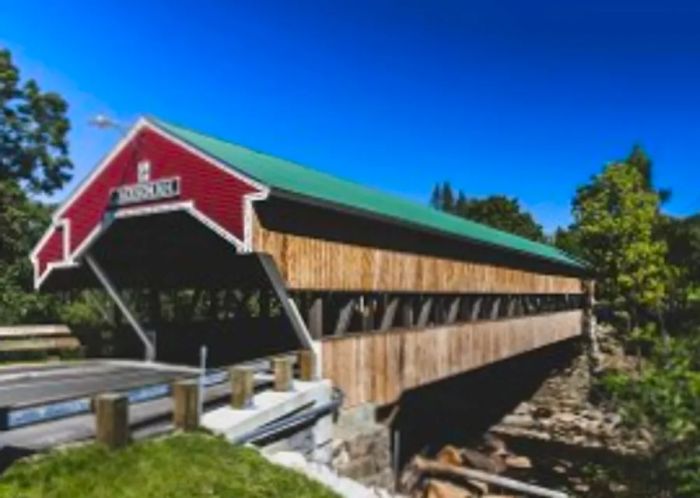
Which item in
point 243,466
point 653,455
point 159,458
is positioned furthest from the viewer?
point 653,455

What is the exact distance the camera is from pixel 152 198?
18.1 metres

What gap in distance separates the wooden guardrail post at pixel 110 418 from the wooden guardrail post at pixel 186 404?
1.27m

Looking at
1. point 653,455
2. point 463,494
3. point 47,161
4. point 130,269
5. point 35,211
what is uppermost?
point 47,161

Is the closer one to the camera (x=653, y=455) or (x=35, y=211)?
(x=653, y=455)

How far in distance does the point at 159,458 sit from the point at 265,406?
3.48 metres

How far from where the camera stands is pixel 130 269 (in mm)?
23297

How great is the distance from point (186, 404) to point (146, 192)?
30.1 feet

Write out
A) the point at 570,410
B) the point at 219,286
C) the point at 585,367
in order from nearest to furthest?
A: 1. the point at 219,286
2. the point at 570,410
3. the point at 585,367

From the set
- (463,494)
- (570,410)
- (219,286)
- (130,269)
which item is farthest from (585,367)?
(130,269)

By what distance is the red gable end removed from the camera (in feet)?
52.9

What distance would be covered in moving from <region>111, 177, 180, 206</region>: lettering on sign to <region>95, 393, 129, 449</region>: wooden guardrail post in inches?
367

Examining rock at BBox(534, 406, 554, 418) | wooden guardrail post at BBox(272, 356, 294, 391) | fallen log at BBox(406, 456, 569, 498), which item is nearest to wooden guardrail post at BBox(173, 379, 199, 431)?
wooden guardrail post at BBox(272, 356, 294, 391)

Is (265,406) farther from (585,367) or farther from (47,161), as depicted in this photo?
(585,367)

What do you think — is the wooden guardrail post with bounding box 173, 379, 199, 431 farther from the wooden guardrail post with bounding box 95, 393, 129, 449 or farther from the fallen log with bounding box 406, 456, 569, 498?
the fallen log with bounding box 406, 456, 569, 498
